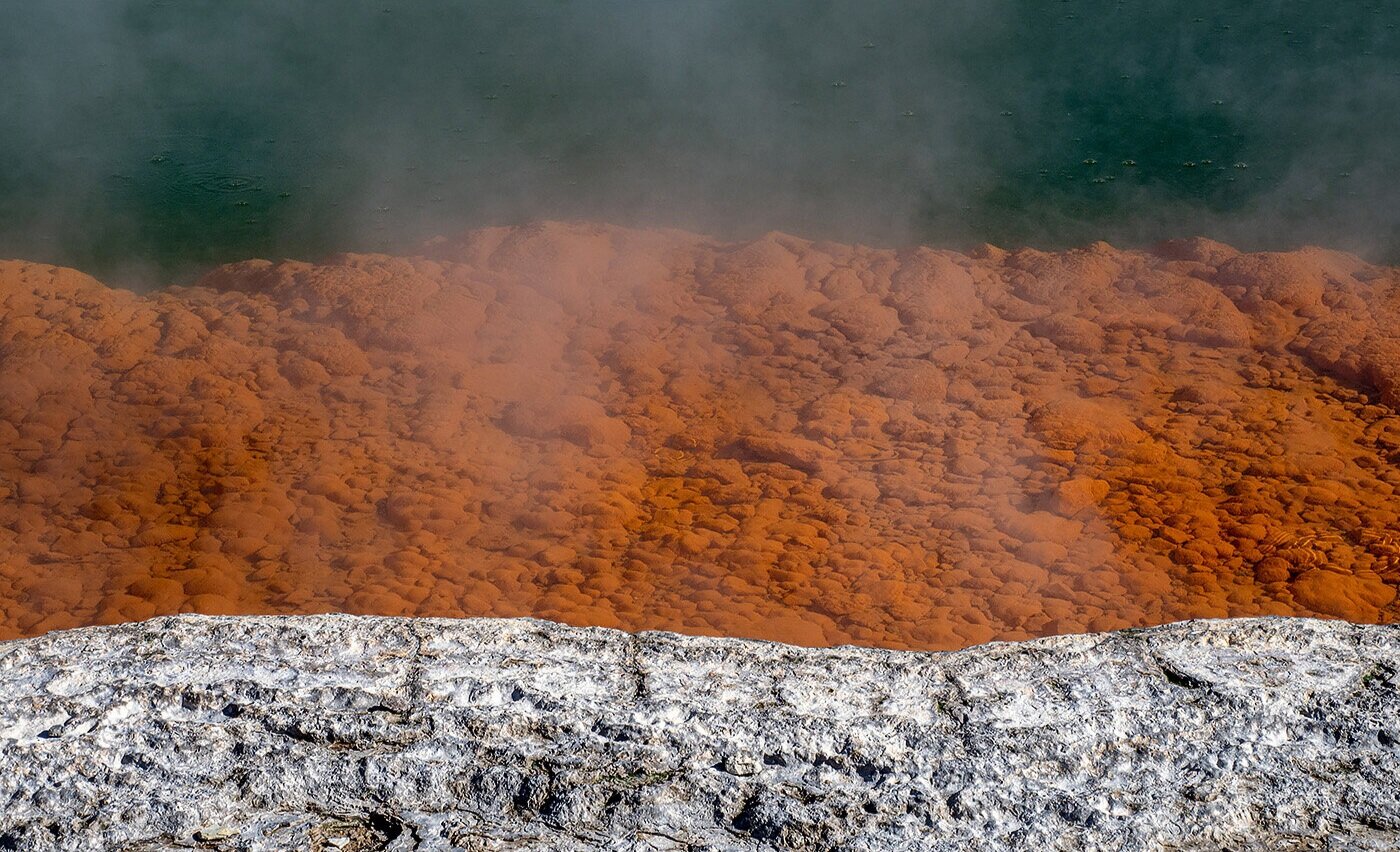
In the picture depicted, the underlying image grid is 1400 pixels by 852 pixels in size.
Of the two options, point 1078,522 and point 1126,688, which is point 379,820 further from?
point 1078,522

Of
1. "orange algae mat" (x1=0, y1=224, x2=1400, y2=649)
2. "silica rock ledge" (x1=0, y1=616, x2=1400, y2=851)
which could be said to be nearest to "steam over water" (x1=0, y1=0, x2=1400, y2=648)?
"orange algae mat" (x1=0, y1=224, x2=1400, y2=649)

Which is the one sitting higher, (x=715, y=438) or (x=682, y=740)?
(x=715, y=438)

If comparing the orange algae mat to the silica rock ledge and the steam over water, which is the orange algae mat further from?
the silica rock ledge

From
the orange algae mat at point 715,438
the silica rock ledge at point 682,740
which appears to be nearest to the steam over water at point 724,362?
the orange algae mat at point 715,438

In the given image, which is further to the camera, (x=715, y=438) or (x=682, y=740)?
(x=715, y=438)

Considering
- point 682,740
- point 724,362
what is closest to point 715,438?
point 724,362

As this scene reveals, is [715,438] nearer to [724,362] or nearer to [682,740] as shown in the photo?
[724,362]

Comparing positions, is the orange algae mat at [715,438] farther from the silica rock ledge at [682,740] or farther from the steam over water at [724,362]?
the silica rock ledge at [682,740]

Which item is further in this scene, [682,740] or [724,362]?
[724,362]
